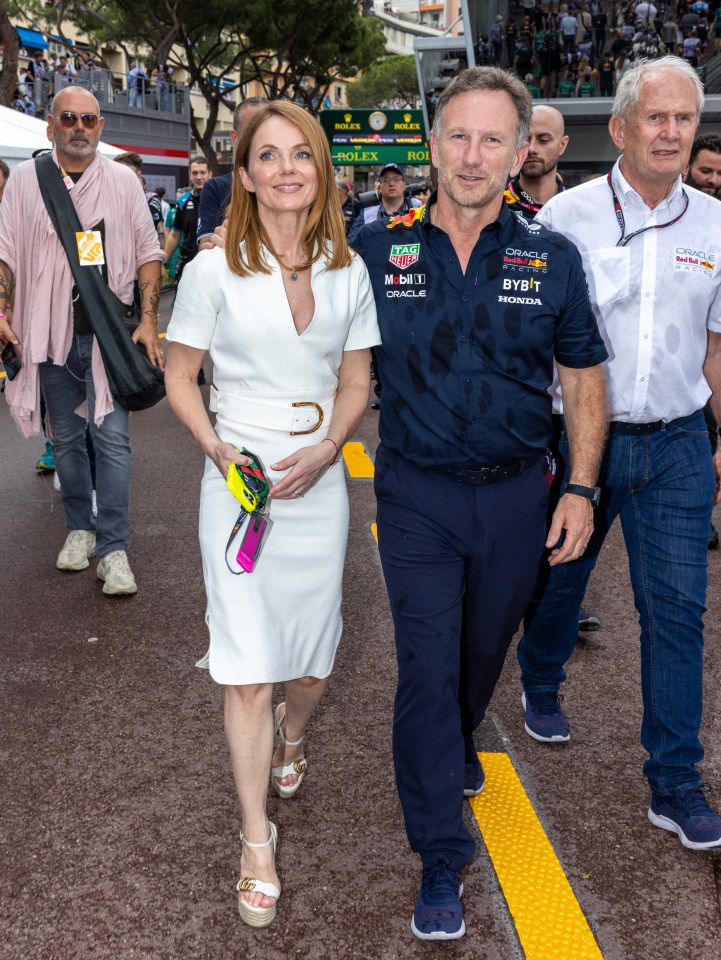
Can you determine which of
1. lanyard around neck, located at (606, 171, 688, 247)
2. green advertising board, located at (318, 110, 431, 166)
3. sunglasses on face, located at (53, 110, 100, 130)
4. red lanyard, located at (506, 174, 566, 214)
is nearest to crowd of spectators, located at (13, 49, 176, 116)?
green advertising board, located at (318, 110, 431, 166)

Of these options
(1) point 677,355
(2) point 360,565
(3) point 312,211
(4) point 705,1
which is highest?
(4) point 705,1

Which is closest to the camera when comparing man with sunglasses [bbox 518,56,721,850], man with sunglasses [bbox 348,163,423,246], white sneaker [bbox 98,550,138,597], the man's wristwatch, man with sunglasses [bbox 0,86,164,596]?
the man's wristwatch

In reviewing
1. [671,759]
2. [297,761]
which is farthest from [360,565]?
[671,759]

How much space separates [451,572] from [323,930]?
0.97 m

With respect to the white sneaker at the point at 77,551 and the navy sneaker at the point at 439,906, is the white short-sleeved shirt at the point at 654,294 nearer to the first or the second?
the navy sneaker at the point at 439,906

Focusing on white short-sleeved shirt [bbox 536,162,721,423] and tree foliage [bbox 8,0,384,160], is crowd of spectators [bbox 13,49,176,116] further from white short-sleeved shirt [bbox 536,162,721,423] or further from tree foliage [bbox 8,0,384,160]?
white short-sleeved shirt [bbox 536,162,721,423]

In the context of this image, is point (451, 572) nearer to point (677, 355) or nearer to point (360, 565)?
point (677, 355)

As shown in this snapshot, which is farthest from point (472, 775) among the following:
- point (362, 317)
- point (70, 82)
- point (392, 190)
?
point (70, 82)

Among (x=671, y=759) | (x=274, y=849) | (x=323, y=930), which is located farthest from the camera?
(x=671, y=759)

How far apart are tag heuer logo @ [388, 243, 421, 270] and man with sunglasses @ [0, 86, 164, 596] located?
2.32 meters

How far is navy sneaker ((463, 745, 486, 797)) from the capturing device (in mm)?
3133

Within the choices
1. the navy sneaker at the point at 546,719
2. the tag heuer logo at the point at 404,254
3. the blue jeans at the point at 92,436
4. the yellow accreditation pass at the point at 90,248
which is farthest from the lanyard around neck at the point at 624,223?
the blue jeans at the point at 92,436

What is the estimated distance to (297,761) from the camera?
10.4ft

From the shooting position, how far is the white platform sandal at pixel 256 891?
2.54 meters
